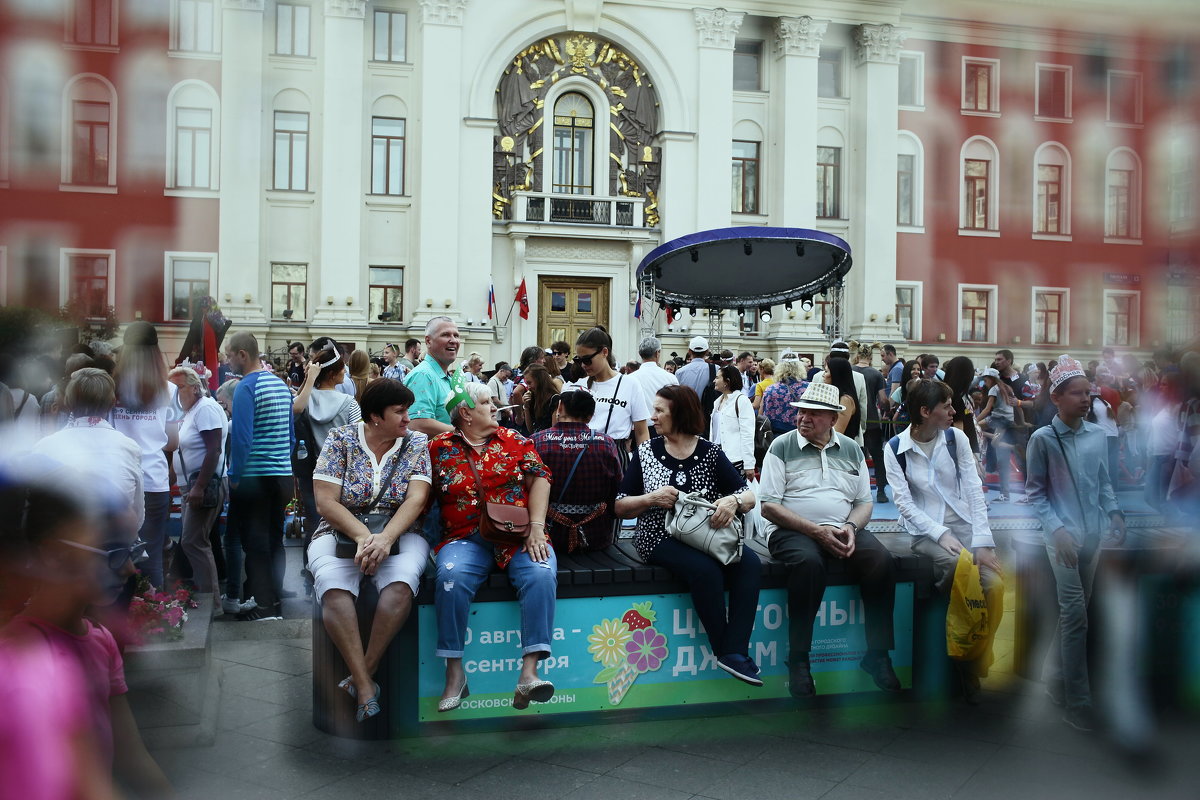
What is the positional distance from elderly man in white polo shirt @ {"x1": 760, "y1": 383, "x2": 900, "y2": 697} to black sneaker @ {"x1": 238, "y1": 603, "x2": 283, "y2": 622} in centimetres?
364

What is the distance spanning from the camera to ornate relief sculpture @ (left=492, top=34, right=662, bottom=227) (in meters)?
27.7

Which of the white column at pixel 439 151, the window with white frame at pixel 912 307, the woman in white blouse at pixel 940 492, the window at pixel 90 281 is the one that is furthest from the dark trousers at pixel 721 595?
the white column at pixel 439 151

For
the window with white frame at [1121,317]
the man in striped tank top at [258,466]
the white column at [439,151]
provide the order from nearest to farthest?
the window with white frame at [1121,317] → the man in striped tank top at [258,466] → the white column at [439,151]

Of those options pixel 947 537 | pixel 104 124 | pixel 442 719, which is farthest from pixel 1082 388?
pixel 104 124

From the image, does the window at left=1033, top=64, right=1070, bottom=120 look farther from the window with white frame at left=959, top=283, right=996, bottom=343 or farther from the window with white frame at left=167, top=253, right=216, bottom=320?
the window with white frame at left=167, top=253, right=216, bottom=320

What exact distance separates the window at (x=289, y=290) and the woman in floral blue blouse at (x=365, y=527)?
2271 cm

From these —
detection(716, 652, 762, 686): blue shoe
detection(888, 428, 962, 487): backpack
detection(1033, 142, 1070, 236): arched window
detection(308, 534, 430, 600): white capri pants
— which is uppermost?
detection(1033, 142, 1070, 236): arched window

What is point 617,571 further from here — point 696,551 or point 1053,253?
point 1053,253

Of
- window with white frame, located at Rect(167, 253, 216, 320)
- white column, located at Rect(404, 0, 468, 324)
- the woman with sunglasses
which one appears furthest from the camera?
white column, located at Rect(404, 0, 468, 324)

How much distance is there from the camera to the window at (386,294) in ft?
89.5

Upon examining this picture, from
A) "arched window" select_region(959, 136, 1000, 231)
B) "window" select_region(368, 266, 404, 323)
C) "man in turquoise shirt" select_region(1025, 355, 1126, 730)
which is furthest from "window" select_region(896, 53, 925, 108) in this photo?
"window" select_region(368, 266, 404, 323)

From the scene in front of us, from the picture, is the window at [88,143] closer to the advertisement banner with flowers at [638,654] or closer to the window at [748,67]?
the advertisement banner with flowers at [638,654]

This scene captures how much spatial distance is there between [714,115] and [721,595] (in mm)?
25316

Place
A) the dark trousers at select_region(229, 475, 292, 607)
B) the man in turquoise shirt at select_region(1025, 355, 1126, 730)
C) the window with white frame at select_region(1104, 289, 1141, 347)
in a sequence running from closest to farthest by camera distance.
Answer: the window with white frame at select_region(1104, 289, 1141, 347)
the man in turquoise shirt at select_region(1025, 355, 1126, 730)
the dark trousers at select_region(229, 475, 292, 607)
